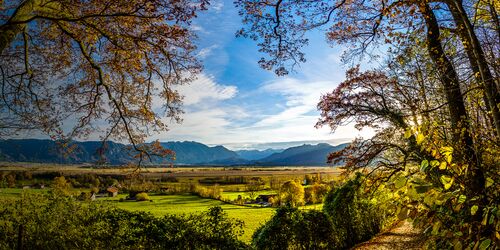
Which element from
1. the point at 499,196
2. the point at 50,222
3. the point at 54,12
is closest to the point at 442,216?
the point at 499,196

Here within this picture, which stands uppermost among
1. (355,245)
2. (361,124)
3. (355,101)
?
(355,101)

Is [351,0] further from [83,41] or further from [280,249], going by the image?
[83,41]

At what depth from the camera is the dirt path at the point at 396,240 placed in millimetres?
11755

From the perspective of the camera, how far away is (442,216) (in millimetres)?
2268

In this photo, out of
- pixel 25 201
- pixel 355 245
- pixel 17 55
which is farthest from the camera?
pixel 355 245

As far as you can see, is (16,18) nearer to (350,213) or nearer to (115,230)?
(115,230)

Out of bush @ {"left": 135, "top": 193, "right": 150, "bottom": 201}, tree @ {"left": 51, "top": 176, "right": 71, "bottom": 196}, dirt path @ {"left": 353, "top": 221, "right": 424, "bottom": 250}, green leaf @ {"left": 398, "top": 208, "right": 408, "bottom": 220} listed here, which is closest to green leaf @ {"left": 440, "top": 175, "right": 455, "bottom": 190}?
green leaf @ {"left": 398, "top": 208, "right": 408, "bottom": 220}

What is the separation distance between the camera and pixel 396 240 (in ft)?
42.4

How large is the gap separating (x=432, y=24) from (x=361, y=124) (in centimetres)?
729

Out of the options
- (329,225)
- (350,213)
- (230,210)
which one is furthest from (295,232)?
(230,210)

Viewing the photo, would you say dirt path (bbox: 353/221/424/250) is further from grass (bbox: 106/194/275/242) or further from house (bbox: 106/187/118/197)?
house (bbox: 106/187/118/197)

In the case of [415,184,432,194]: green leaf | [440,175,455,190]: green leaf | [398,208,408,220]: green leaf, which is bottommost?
[398,208,408,220]: green leaf

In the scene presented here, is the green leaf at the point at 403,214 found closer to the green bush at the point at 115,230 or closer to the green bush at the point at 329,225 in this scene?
the green bush at the point at 115,230

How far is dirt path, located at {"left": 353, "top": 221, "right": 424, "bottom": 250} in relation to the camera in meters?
11.8
